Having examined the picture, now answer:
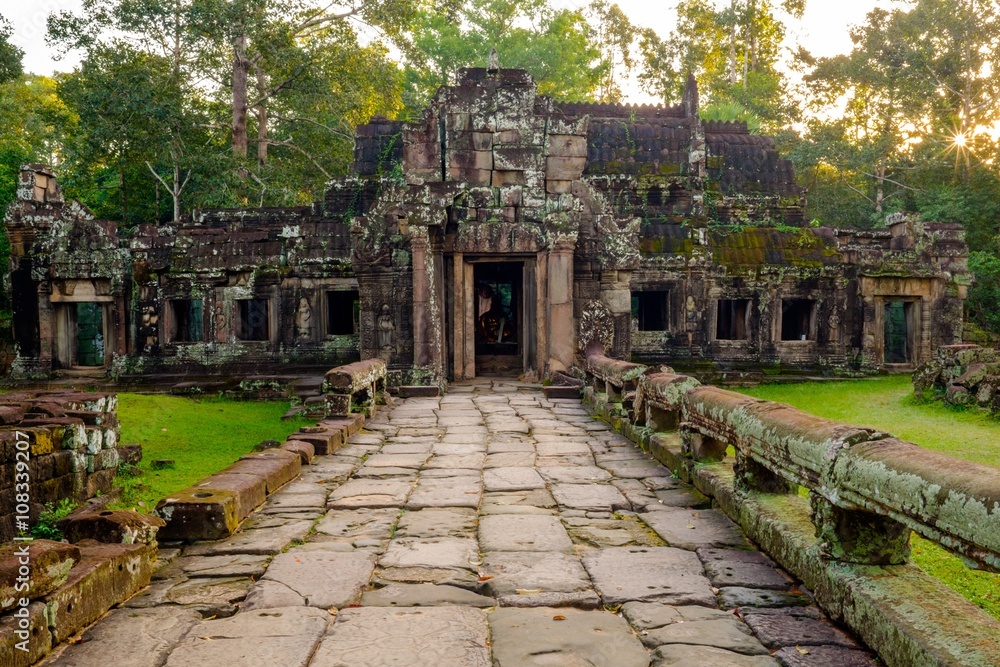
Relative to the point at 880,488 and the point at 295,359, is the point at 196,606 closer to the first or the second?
the point at 880,488

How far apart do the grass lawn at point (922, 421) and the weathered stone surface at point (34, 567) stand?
13.8 feet

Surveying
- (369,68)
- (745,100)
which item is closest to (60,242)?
(369,68)

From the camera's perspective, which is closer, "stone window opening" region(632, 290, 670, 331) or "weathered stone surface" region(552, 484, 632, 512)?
"weathered stone surface" region(552, 484, 632, 512)

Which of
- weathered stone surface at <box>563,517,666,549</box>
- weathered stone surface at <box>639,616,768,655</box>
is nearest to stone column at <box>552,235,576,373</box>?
weathered stone surface at <box>563,517,666,549</box>

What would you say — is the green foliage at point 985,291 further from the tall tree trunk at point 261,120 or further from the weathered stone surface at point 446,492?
the weathered stone surface at point 446,492

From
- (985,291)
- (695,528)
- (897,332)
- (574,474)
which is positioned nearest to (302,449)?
(574,474)

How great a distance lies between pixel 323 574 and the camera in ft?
12.8

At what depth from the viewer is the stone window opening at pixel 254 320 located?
18.6m

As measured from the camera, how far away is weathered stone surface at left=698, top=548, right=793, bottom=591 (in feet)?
12.3

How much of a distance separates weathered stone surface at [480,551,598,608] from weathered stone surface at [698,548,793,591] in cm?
66

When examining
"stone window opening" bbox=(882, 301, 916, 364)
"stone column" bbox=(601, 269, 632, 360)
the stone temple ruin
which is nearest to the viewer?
"stone column" bbox=(601, 269, 632, 360)

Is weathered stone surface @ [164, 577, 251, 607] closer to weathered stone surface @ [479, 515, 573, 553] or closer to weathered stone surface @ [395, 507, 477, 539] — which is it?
Answer: weathered stone surface @ [395, 507, 477, 539]

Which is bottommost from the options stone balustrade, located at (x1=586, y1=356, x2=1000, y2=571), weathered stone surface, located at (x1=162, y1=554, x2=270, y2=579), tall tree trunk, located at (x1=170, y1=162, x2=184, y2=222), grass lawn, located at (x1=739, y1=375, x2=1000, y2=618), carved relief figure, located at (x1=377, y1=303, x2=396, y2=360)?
grass lawn, located at (x1=739, y1=375, x2=1000, y2=618)

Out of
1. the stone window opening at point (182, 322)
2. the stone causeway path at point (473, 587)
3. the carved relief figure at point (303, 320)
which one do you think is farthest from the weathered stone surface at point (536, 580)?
the stone window opening at point (182, 322)
